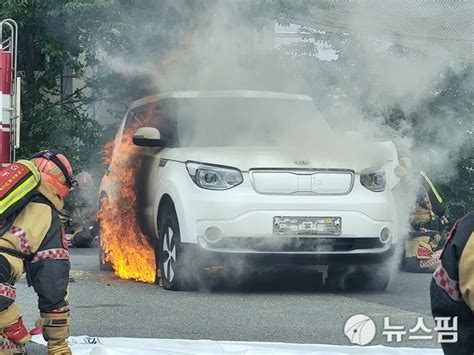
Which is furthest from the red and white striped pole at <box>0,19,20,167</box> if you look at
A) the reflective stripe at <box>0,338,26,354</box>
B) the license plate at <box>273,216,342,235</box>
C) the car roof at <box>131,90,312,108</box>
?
the reflective stripe at <box>0,338,26,354</box>

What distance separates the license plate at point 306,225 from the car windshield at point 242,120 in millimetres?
817

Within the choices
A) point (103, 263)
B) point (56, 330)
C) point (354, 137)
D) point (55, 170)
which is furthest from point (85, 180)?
point (56, 330)

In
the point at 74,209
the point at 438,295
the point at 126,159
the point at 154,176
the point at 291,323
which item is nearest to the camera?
the point at 438,295

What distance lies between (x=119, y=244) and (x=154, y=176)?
1.09 m

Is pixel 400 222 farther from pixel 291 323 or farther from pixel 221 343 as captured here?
pixel 221 343

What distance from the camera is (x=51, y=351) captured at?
5254 millimetres

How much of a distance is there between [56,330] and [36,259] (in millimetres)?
327

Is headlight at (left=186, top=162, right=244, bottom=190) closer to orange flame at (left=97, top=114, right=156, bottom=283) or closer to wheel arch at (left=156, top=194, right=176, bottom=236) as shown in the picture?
wheel arch at (left=156, top=194, right=176, bottom=236)

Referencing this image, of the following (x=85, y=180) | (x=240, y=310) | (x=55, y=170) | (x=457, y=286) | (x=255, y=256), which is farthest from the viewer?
(x=85, y=180)

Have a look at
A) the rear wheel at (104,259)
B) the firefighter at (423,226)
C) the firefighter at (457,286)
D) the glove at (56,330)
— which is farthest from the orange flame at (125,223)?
the firefighter at (457,286)

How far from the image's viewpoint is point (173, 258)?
29.0ft

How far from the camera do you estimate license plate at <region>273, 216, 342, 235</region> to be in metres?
8.55

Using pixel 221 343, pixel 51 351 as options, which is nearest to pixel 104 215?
pixel 221 343

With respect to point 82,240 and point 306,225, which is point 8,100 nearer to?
point 306,225
